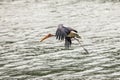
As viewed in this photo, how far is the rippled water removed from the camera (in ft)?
54.2

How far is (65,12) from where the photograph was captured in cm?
3244

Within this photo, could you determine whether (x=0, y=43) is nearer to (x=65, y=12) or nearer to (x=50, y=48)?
(x=50, y=48)

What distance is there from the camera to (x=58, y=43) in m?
22.2

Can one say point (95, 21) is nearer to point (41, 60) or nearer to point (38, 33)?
point (38, 33)

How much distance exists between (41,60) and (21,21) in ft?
37.3

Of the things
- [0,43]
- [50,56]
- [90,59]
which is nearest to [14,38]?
[0,43]

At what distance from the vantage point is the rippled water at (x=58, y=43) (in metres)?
16.5

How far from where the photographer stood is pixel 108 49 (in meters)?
20.1

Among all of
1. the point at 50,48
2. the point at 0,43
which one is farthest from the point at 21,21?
the point at 50,48

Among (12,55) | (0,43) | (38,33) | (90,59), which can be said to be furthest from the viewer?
(38,33)

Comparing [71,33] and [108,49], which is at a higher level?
[71,33]

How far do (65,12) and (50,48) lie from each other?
11.8 meters

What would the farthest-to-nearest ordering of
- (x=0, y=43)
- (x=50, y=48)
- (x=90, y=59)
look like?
(x=0, y=43)
(x=50, y=48)
(x=90, y=59)

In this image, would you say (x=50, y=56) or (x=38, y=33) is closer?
(x=50, y=56)
